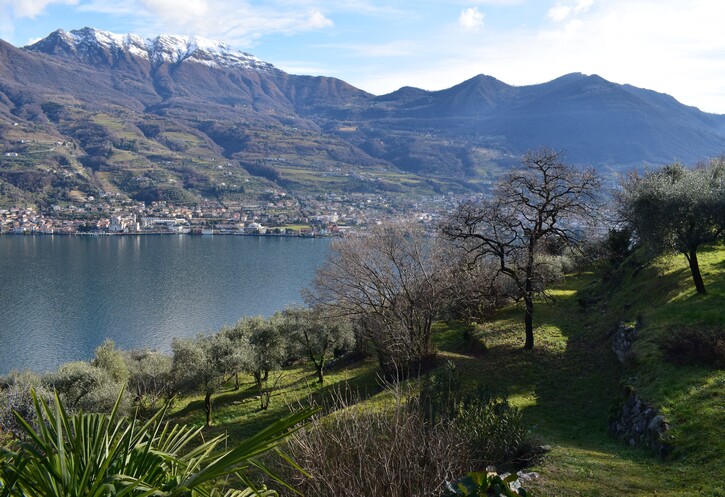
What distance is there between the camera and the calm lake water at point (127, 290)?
166ft

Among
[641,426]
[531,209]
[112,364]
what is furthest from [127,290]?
[641,426]

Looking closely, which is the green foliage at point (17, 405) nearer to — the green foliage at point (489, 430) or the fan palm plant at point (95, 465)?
the green foliage at point (489, 430)

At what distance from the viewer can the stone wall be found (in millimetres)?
9891

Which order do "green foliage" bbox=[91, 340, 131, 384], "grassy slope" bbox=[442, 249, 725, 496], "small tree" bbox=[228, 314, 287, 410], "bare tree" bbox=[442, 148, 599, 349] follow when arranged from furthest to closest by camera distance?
"green foliage" bbox=[91, 340, 131, 384] → "small tree" bbox=[228, 314, 287, 410] → "bare tree" bbox=[442, 148, 599, 349] → "grassy slope" bbox=[442, 249, 725, 496]

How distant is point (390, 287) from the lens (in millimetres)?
22547

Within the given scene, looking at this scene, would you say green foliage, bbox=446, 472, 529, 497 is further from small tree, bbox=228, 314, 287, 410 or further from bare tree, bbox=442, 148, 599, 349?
small tree, bbox=228, 314, 287, 410

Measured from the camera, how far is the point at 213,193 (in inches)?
7662

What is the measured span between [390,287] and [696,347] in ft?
41.0

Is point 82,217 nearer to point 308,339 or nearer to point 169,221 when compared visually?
point 169,221

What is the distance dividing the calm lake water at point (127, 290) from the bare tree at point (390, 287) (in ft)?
87.7

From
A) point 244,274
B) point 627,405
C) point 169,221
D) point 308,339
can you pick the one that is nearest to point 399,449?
point 627,405

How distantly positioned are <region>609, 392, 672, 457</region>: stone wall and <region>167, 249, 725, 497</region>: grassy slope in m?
0.23

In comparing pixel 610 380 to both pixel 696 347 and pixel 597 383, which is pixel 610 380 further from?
pixel 696 347

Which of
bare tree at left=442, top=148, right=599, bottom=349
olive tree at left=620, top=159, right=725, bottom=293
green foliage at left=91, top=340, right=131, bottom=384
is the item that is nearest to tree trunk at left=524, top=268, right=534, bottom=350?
bare tree at left=442, top=148, right=599, bottom=349
